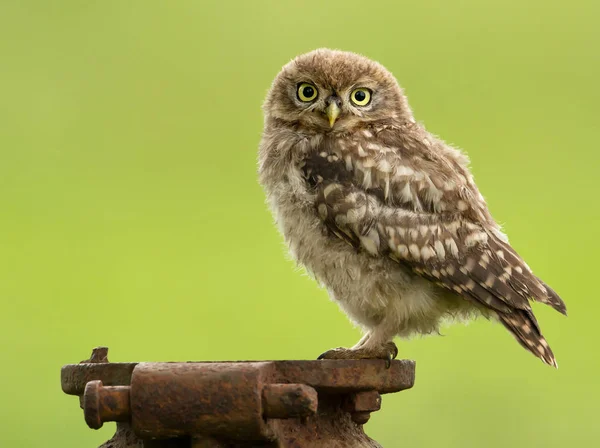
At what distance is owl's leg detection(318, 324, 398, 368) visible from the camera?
10.2 ft

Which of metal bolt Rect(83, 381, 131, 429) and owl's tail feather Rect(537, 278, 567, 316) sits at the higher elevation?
owl's tail feather Rect(537, 278, 567, 316)

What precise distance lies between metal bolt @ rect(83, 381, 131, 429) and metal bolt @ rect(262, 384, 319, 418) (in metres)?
0.27

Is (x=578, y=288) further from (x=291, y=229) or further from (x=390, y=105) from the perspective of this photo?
(x=291, y=229)

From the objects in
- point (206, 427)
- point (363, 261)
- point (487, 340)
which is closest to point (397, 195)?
point (363, 261)

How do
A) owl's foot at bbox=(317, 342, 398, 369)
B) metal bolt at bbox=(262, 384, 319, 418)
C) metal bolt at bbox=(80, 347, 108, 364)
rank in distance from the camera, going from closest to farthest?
metal bolt at bbox=(262, 384, 319, 418)
metal bolt at bbox=(80, 347, 108, 364)
owl's foot at bbox=(317, 342, 398, 369)

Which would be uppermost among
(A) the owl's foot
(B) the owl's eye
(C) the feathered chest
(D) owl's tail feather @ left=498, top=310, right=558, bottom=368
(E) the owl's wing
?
(B) the owl's eye

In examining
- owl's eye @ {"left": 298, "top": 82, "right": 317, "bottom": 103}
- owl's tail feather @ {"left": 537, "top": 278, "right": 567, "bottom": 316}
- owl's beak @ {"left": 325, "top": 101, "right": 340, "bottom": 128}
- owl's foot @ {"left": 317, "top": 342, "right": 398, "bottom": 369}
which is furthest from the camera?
owl's eye @ {"left": 298, "top": 82, "right": 317, "bottom": 103}

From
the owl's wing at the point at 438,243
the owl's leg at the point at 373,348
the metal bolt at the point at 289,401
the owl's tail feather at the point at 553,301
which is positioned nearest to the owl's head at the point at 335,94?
the owl's wing at the point at 438,243

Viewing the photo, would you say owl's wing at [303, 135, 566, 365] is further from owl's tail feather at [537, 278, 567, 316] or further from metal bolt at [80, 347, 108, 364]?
metal bolt at [80, 347, 108, 364]

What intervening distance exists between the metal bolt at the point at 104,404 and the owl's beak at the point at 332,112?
1.92 m

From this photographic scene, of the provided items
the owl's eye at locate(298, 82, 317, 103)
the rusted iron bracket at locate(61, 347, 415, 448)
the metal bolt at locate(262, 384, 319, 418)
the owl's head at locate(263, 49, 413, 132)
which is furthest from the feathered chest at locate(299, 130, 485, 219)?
the metal bolt at locate(262, 384, 319, 418)

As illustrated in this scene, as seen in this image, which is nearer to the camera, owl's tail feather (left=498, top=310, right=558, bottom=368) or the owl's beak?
owl's tail feather (left=498, top=310, right=558, bottom=368)

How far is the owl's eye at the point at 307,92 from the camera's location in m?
3.86

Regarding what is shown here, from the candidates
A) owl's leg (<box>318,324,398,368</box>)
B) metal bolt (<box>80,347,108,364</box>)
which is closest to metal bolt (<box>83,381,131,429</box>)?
metal bolt (<box>80,347,108,364</box>)
